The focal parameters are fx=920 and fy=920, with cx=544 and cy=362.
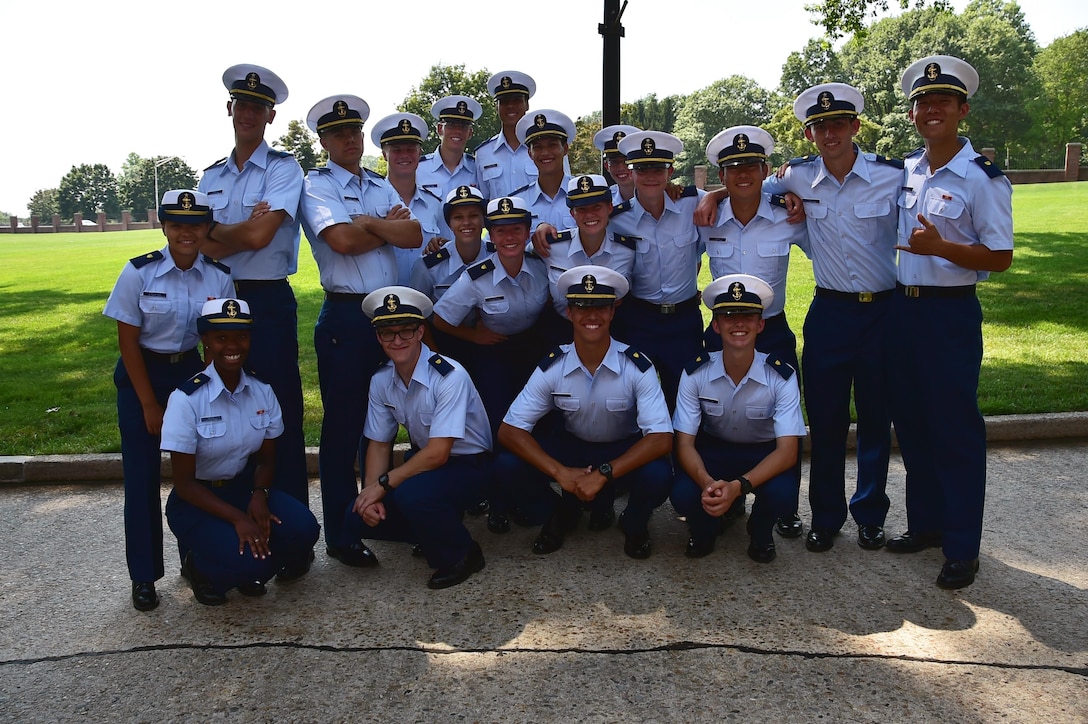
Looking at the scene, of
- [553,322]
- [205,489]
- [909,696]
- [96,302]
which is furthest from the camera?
[96,302]

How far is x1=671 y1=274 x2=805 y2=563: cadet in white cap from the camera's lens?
4.36 m

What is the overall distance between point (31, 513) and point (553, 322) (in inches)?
131

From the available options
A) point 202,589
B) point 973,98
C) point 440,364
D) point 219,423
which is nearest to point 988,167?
point 440,364

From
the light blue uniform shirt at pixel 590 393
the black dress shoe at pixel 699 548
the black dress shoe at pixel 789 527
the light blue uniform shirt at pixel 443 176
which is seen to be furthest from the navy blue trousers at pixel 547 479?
the light blue uniform shirt at pixel 443 176

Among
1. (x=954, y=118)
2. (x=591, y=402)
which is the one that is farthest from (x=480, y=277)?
(x=954, y=118)

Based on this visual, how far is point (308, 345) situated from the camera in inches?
391

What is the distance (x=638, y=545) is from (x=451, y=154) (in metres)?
3.02

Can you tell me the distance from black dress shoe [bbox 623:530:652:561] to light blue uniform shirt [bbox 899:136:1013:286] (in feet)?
5.71

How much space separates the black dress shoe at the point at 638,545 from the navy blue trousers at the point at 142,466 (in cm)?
222

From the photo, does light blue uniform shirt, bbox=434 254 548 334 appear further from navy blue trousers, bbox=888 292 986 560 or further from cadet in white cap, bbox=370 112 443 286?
navy blue trousers, bbox=888 292 986 560

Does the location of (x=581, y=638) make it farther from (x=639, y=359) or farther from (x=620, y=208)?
(x=620, y=208)

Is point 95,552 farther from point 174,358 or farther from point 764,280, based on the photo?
point 764,280

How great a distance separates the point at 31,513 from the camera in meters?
5.48

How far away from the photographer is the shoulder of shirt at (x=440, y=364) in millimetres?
4531
